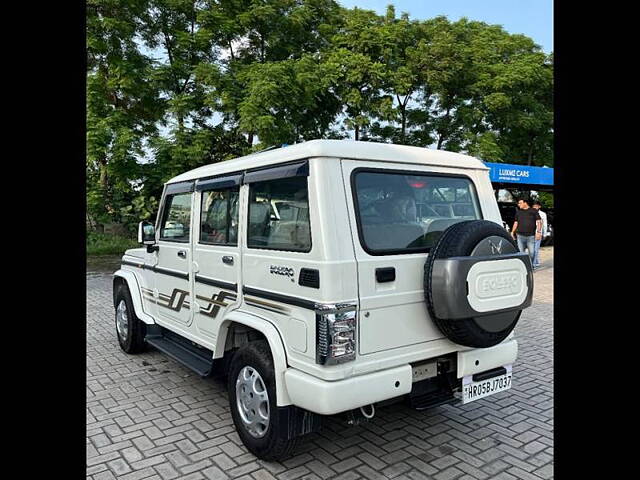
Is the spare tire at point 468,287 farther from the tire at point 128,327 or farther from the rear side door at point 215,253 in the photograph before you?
the tire at point 128,327

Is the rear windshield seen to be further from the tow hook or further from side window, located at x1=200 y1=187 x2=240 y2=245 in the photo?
side window, located at x1=200 y1=187 x2=240 y2=245

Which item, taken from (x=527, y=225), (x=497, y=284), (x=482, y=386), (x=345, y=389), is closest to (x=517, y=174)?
(x=527, y=225)

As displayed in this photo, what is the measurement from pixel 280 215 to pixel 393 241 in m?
0.80

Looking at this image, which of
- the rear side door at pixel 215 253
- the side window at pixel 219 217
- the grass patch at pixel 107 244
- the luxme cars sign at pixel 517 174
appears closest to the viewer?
the rear side door at pixel 215 253

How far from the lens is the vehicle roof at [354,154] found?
2811mm

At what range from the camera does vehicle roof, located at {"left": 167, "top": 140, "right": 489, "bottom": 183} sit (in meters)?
2.81

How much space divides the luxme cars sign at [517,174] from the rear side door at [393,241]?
1339 cm

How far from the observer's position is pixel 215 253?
3.74 m

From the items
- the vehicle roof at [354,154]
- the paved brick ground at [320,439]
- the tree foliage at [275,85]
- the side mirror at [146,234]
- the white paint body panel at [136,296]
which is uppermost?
the tree foliage at [275,85]

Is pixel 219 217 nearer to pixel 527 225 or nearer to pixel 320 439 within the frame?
pixel 320 439

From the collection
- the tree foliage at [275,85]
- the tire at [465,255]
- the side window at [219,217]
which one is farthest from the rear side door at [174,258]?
the tree foliage at [275,85]

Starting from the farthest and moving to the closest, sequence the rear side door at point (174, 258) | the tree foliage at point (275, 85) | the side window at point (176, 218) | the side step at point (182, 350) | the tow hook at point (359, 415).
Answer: the tree foliage at point (275, 85)
the side window at point (176, 218)
the rear side door at point (174, 258)
the side step at point (182, 350)
the tow hook at point (359, 415)
